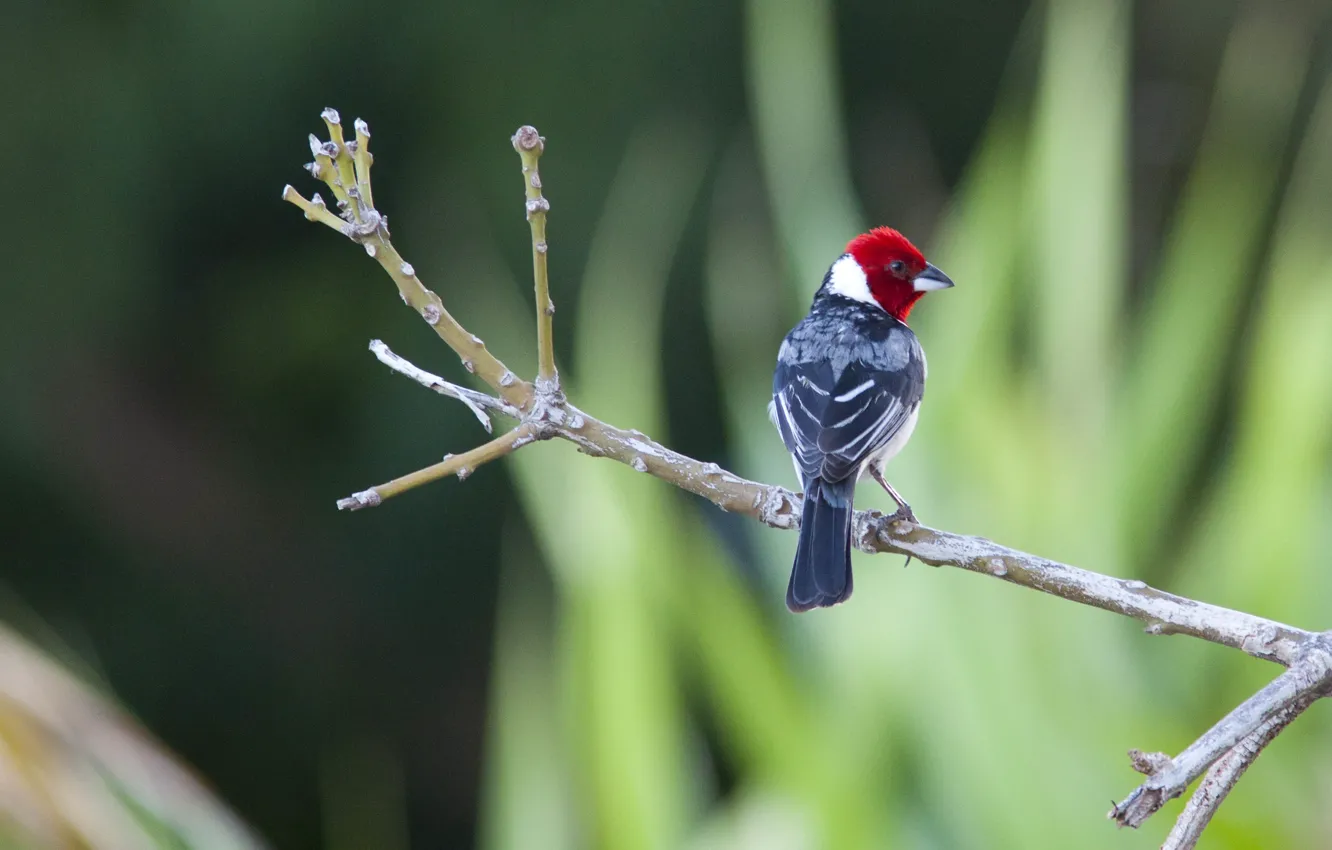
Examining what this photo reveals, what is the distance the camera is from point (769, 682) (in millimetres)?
3018

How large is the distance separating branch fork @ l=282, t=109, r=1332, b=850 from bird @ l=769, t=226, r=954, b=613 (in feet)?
0.78

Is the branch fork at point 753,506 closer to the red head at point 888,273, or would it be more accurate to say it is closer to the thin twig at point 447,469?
the thin twig at point 447,469

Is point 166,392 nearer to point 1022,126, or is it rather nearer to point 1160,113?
point 1022,126

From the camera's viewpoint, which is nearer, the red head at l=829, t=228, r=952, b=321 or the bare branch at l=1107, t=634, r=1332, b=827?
the bare branch at l=1107, t=634, r=1332, b=827

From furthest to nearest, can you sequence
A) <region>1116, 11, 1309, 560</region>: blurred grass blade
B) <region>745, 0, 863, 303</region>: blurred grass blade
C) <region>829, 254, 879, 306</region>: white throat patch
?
<region>745, 0, 863, 303</region>: blurred grass blade → <region>1116, 11, 1309, 560</region>: blurred grass blade → <region>829, 254, 879, 306</region>: white throat patch

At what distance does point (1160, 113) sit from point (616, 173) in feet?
7.03

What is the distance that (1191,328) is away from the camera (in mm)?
3492

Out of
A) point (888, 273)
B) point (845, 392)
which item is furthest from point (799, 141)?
point (845, 392)

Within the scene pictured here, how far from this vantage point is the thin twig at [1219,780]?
101 centimetres

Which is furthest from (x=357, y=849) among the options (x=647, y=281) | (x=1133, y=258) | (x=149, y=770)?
(x=1133, y=258)

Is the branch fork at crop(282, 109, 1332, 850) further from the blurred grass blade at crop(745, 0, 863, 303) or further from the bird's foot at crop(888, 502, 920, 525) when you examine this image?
the blurred grass blade at crop(745, 0, 863, 303)

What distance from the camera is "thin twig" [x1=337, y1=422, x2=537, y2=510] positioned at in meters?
1.21

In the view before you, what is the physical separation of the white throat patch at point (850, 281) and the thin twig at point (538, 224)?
139 cm

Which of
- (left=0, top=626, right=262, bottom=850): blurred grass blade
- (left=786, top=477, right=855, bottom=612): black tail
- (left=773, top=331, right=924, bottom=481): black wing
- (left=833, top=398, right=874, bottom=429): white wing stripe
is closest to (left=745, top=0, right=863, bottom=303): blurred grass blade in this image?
(left=773, top=331, right=924, bottom=481): black wing
